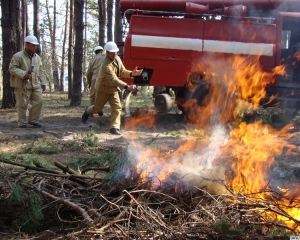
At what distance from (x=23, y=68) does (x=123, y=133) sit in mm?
2807

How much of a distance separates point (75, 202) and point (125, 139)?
4.30m

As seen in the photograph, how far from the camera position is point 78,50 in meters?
12.4

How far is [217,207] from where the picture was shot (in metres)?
3.20

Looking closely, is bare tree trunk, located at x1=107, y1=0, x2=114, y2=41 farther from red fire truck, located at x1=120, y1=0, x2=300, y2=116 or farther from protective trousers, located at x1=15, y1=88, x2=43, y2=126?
protective trousers, located at x1=15, y1=88, x2=43, y2=126

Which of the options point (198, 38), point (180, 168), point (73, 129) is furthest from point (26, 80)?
point (180, 168)

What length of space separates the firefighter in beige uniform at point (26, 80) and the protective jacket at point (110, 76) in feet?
5.36

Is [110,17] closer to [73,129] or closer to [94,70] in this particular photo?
[94,70]

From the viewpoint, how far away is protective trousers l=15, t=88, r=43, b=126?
8.44m

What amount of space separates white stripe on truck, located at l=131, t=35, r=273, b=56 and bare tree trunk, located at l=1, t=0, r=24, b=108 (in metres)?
4.72

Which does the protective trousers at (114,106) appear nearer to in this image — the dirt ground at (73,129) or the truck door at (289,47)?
the dirt ground at (73,129)

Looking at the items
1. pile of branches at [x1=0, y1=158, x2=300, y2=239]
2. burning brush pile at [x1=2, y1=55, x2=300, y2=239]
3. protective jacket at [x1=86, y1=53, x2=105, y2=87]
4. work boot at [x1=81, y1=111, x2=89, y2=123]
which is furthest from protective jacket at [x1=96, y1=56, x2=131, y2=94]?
pile of branches at [x1=0, y1=158, x2=300, y2=239]

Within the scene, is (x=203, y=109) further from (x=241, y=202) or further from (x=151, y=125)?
(x=241, y=202)

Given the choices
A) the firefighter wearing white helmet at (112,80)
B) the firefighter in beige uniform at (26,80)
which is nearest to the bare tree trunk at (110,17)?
the firefighter in beige uniform at (26,80)

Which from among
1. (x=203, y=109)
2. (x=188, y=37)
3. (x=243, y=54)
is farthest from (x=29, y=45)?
(x=243, y=54)
